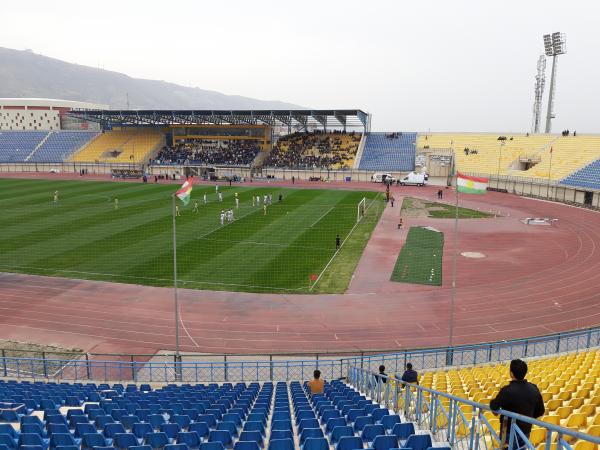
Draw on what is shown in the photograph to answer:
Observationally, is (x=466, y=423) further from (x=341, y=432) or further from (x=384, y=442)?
(x=341, y=432)

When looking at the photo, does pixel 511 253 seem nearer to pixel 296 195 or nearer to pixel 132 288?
pixel 132 288

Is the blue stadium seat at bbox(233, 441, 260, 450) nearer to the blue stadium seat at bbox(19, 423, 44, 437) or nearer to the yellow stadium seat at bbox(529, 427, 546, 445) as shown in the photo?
the blue stadium seat at bbox(19, 423, 44, 437)

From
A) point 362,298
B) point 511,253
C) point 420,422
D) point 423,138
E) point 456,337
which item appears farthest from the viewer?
point 423,138

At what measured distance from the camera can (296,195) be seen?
211 feet

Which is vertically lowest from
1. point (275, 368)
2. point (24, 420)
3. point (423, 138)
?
point (275, 368)

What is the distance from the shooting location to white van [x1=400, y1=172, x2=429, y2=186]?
76281 mm

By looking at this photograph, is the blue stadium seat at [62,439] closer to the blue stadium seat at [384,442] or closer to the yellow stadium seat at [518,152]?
the blue stadium seat at [384,442]

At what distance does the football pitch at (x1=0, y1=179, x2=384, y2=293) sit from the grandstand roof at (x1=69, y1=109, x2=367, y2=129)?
28.2 metres

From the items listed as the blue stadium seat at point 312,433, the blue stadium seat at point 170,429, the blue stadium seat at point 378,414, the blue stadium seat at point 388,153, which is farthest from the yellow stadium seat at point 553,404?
the blue stadium seat at point 388,153

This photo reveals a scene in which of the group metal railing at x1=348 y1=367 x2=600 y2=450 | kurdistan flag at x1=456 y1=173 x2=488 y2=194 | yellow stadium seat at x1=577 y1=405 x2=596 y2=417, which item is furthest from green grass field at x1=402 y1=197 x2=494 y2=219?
yellow stadium seat at x1=577 y1=405 x2=596 y2=417

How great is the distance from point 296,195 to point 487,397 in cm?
A: 5475

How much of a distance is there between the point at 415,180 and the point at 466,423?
72845 mm

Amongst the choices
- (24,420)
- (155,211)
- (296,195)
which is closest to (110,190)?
(155,211)

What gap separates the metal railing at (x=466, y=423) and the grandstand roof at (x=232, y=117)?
247 feet
